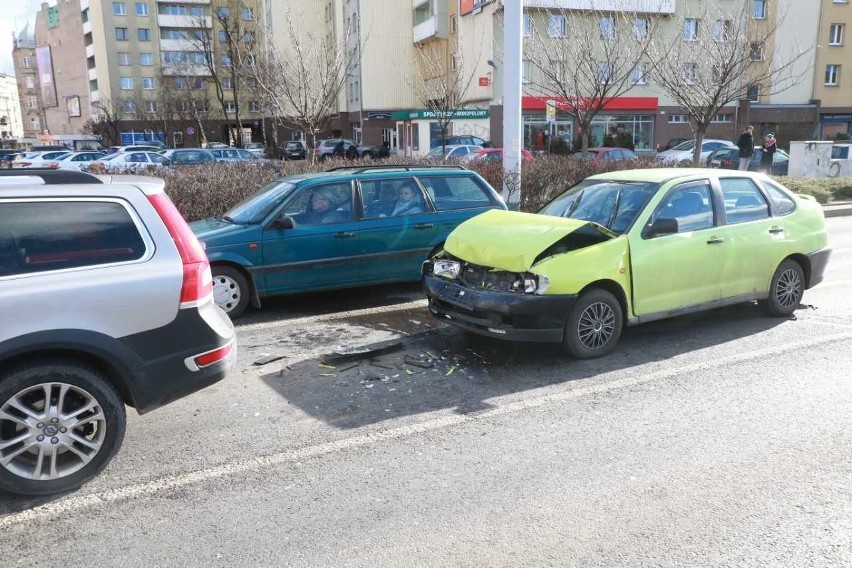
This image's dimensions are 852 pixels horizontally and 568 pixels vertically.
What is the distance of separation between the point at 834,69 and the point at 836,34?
238 cm

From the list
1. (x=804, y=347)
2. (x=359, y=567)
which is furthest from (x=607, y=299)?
(x=359, y=567)

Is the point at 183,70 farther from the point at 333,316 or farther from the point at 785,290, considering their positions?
the point at 785,290

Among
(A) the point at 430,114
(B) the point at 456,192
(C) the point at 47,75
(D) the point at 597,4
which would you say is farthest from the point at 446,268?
(C) the point at 47,75

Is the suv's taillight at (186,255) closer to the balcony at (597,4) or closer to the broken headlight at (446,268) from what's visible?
the broken headlight at (446,268)

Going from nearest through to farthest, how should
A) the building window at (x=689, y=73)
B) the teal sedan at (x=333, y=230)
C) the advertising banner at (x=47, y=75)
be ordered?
the teal sedan at (x=333, y=230) < the building window at (x=689, y=73) < the advertising banner at (x=47, y=75)

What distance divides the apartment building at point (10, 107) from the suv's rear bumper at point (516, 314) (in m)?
141

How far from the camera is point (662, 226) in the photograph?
6.22 metres

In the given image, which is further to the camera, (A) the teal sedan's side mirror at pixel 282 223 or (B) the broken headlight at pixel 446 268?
(A) the teal sedan's side mirror at pixel 282 223

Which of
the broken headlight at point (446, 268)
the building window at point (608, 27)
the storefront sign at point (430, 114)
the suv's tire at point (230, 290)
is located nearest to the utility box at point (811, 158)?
the building window at point (608, 27)

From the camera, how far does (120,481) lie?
4.00 meters

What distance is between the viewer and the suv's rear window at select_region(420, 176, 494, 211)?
880cm

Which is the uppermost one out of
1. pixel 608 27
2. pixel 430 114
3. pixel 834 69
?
pixel 834 69

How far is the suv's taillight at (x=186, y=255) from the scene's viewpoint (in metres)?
4.17

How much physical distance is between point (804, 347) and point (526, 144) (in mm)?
35496
